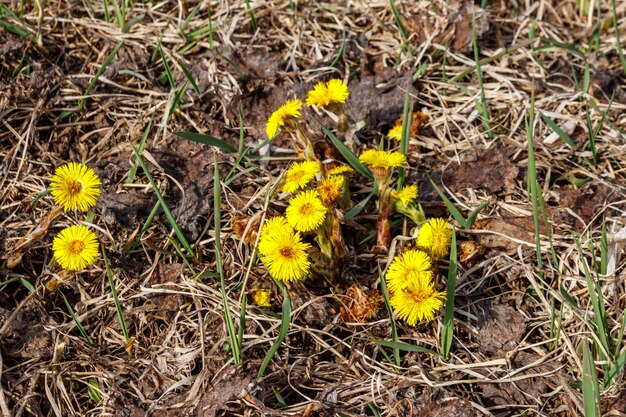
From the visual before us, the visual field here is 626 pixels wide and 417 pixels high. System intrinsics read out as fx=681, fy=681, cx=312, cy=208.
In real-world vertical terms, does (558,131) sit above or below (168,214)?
below

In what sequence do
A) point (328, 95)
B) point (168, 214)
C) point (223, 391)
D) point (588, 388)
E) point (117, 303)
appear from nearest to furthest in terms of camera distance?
point (588, 388), point (223, 391), point (117, 303), point (168, 214), point (328, 95)

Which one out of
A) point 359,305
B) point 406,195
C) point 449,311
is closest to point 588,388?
point 449,311

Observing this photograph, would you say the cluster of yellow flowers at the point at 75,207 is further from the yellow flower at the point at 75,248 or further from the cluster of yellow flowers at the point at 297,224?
the cluster of yellow flowers at the point at 297,224

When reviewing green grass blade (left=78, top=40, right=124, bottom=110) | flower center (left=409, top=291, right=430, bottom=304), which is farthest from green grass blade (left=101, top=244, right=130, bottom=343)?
flower center (left=409, top=291, right=430, bottom=304)

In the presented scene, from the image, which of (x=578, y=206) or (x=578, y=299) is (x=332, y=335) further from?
(x=578, y=206)

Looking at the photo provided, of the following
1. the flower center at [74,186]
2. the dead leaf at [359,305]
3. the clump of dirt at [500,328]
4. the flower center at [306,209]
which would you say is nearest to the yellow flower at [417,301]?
the dead leaf at [359,305]

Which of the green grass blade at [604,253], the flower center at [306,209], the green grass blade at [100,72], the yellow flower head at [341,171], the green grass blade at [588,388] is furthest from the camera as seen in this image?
the green grass blade at [100,72]

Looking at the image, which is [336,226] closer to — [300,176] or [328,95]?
[300,176]

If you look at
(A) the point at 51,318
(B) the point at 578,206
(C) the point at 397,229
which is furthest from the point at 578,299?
(A) the point at 51,318
